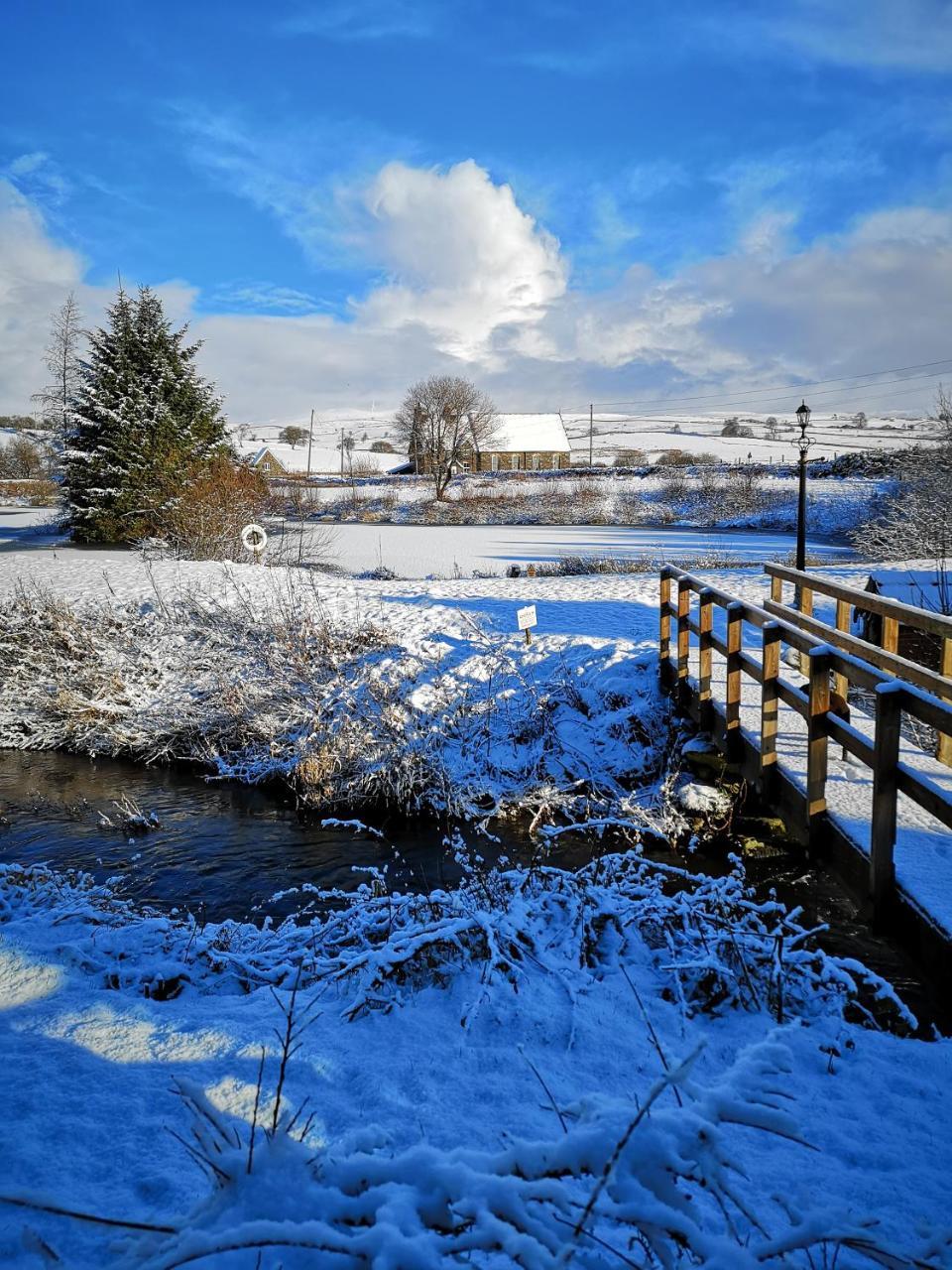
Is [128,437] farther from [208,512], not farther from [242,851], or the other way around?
[242,851]

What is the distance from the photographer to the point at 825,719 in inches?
195

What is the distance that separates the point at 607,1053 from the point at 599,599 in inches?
439

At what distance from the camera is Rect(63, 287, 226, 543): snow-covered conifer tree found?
25.6 metres

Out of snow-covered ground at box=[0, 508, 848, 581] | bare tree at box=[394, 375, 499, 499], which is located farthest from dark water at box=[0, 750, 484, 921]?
bare tree at box=[394, 375, 499, 499]

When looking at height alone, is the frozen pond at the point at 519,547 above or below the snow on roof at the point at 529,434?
below

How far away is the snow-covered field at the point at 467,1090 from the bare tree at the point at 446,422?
185 feet

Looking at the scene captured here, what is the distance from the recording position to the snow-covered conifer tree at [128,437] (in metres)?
25.6

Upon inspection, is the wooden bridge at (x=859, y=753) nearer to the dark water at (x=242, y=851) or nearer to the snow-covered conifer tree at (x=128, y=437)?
the dark water at (x=242, y=851)

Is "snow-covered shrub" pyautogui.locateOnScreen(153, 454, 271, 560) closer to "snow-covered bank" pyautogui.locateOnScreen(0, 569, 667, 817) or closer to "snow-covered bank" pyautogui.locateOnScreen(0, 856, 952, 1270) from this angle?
"snow-covered bank" pyautogui.locateOnScreen(0, 569, 667, 817)

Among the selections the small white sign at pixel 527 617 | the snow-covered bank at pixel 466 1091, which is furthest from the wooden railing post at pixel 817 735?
the small white sign at pixel 527 617

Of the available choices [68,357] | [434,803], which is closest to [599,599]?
[434,803]

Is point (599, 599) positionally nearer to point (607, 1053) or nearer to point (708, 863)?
point (708, 863)

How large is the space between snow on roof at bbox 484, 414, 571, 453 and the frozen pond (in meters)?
38.9

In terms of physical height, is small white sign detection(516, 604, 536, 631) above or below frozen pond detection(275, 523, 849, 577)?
below
